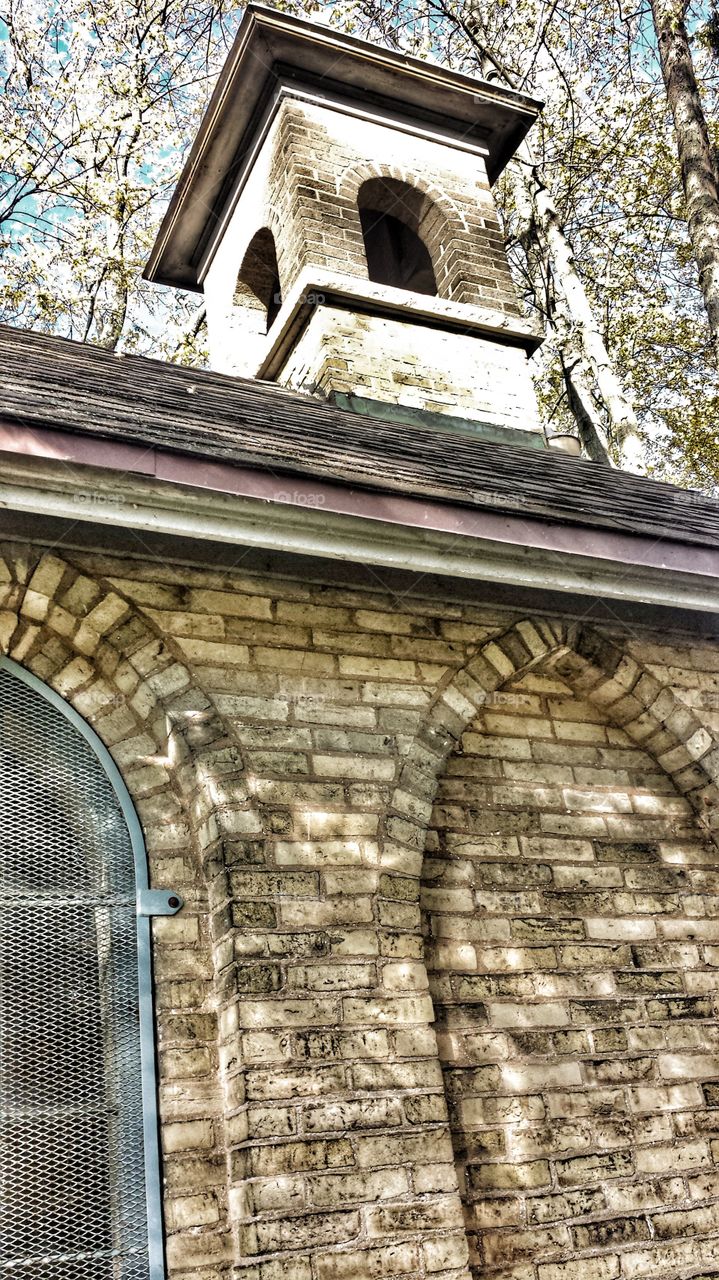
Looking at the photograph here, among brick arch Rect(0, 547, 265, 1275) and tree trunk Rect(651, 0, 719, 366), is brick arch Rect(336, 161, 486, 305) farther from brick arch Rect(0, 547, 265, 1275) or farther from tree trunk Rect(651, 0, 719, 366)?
brick arch Rect(0, 547, 265, 1275)

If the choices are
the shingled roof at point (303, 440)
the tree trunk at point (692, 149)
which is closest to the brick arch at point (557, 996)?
the shingled roof at point (303, 440)

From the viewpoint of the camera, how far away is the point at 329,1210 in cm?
319

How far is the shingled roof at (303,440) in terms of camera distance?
141 inches

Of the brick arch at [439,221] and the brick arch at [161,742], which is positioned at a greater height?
the brick arch at [439,221]

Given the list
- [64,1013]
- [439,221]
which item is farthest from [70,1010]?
[439,221]

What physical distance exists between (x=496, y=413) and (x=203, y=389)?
2.36 meters

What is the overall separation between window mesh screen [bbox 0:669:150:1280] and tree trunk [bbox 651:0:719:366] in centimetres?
790

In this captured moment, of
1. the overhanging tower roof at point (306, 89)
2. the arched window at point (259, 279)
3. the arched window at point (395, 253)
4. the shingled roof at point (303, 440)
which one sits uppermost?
the overhanging tower roof at point (306, 89)

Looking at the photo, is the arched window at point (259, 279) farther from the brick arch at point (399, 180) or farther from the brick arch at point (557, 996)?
the brick arch at point (557, 996)

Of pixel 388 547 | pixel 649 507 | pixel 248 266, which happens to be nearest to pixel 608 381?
pixel 248 266

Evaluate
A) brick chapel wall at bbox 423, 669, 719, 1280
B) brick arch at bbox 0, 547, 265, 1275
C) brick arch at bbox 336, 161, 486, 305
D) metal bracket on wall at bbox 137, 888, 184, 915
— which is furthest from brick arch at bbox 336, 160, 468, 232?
metal bracket on wall at bbox 137, 888, 184, 915

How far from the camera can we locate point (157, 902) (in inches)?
140

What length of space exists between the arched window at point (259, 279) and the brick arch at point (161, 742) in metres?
4.98

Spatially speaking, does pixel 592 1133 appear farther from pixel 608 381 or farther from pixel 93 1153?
pixel 608 381
